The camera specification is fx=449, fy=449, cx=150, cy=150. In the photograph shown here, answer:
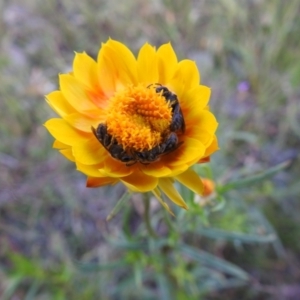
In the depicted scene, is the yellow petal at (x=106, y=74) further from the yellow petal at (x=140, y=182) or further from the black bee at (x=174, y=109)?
the yellow petal at (x=140, y=182)

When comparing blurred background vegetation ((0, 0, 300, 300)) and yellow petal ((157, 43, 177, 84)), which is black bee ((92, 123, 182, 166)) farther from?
blurred background vegetation ((0, 0, 300, 300))

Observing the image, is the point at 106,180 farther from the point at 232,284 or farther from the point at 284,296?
the point at 284,296

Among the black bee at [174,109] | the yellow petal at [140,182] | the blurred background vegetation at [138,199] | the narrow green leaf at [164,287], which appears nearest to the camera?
the yellow petal at [140,182]

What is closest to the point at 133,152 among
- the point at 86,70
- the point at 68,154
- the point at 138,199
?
the point at 68,154

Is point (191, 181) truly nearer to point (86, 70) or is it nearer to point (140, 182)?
point (140, 182)

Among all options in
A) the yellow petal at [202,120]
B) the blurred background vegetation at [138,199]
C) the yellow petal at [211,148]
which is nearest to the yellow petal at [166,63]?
the yellow petal at [202,120]

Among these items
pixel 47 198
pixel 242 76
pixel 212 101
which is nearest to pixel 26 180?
pixel 47 198
